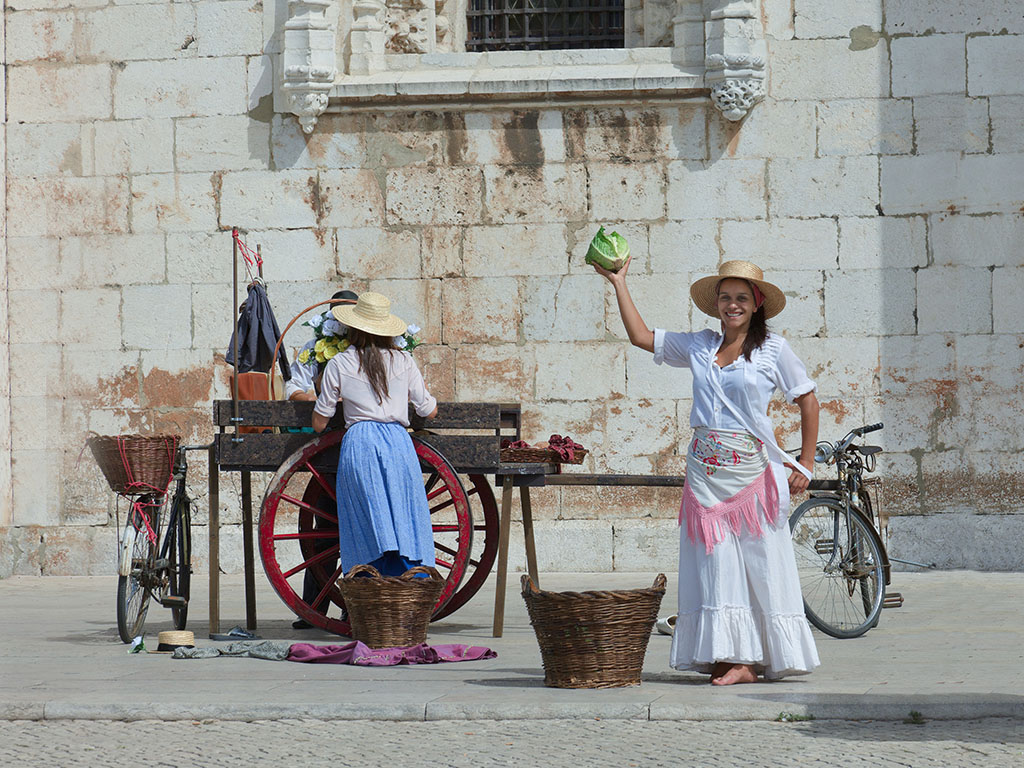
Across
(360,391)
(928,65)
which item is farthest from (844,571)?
(928,65)

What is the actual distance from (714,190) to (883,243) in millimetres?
1172

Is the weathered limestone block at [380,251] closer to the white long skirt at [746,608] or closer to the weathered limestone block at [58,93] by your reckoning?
the weathered limestone block at [58,93]

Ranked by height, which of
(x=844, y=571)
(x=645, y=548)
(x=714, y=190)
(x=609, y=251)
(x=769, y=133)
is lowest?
(x=645, y=548)

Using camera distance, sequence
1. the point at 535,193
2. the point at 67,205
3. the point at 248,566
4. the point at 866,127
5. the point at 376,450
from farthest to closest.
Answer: the point at 67,205
the point at 535,193
the point at 866,127
the point at 248,566
the point at 376,450

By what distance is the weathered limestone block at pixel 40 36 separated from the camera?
10102 millimetres

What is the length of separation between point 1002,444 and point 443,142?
14.0 ft

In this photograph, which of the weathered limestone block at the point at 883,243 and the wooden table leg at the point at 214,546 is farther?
the weathered limestone block at the point at 883,243

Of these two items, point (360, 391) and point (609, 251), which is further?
point (360, 391)

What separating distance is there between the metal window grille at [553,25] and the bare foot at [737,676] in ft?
19.5

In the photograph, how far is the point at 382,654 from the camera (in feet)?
19.4

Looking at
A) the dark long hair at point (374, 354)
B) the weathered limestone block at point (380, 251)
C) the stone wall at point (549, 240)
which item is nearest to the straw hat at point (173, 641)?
the dark long hair at point (374, 354)

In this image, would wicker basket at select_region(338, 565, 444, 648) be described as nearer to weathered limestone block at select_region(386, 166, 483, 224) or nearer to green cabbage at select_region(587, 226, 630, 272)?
green cabbage at select_region(587, 226, 630, 272)

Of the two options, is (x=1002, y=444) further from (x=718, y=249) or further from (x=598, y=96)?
(x=598, y=96)

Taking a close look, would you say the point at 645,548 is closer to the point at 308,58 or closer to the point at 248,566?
the point at 248,566
